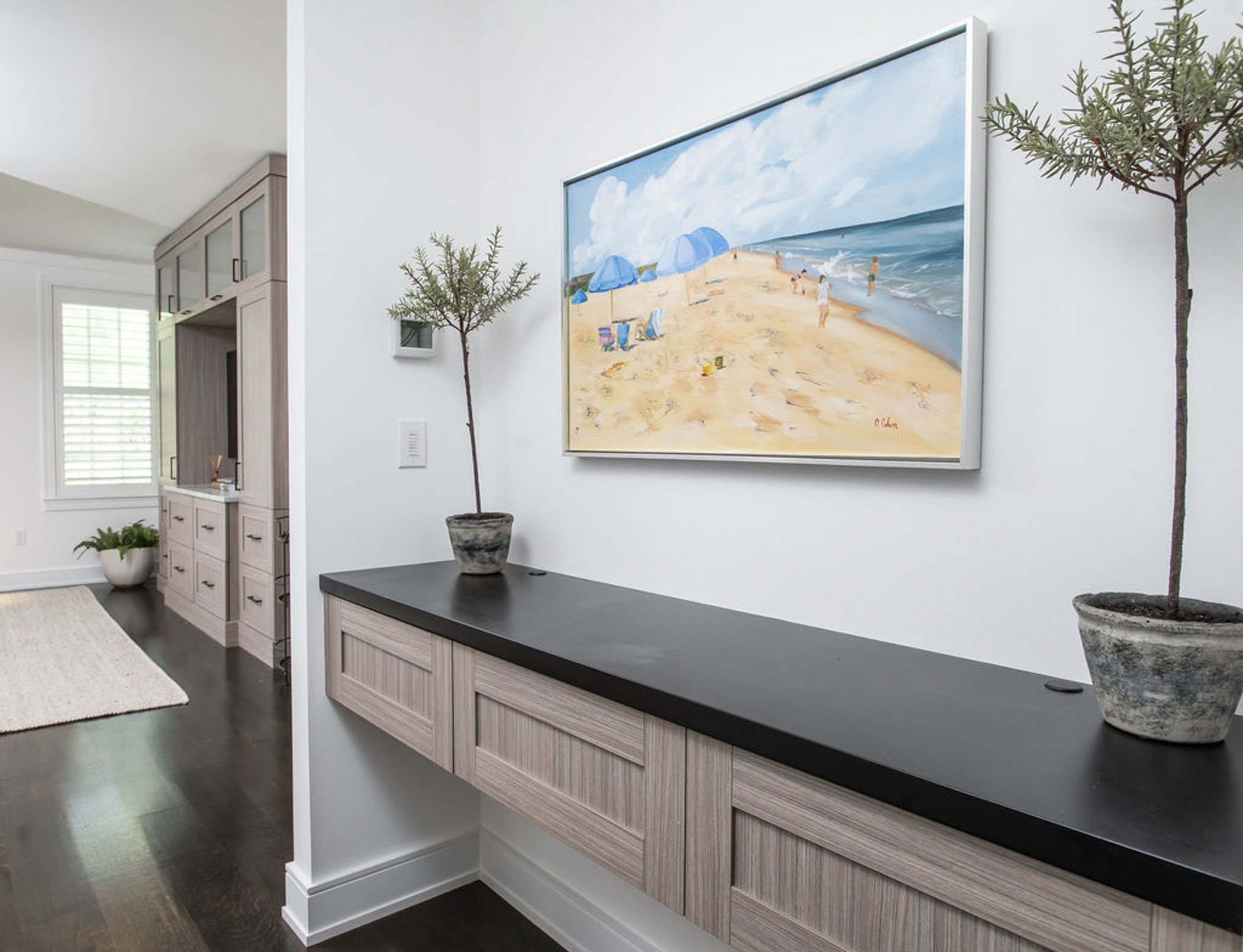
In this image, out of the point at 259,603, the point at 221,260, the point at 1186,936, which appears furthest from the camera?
the point at 221,260

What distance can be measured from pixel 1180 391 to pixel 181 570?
572cm

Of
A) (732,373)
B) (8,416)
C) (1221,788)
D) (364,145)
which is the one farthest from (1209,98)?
(8,416)

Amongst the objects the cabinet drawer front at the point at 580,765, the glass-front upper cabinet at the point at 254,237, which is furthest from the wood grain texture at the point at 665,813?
the glass-front upper cabinet at the point at 254,237

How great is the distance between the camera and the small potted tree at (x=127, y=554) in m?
6.17

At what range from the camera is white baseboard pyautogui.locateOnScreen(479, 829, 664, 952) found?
5.97ft

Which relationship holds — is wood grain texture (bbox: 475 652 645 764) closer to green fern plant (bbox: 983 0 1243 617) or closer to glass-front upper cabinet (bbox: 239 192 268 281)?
green fern plant (bbox: 983 0 1243 617)

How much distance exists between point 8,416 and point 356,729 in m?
5.86

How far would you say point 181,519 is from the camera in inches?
211

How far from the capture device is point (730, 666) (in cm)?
120

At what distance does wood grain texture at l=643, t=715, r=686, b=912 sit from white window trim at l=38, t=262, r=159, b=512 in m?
6.31

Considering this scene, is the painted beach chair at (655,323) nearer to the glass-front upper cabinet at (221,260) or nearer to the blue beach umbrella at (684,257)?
the blue beach umbrella at (684,257)

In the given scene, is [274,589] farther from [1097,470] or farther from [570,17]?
[1097,470]

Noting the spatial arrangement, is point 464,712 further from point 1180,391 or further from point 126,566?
point 126,566

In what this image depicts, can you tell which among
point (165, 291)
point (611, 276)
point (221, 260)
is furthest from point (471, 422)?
point (165, 291)
